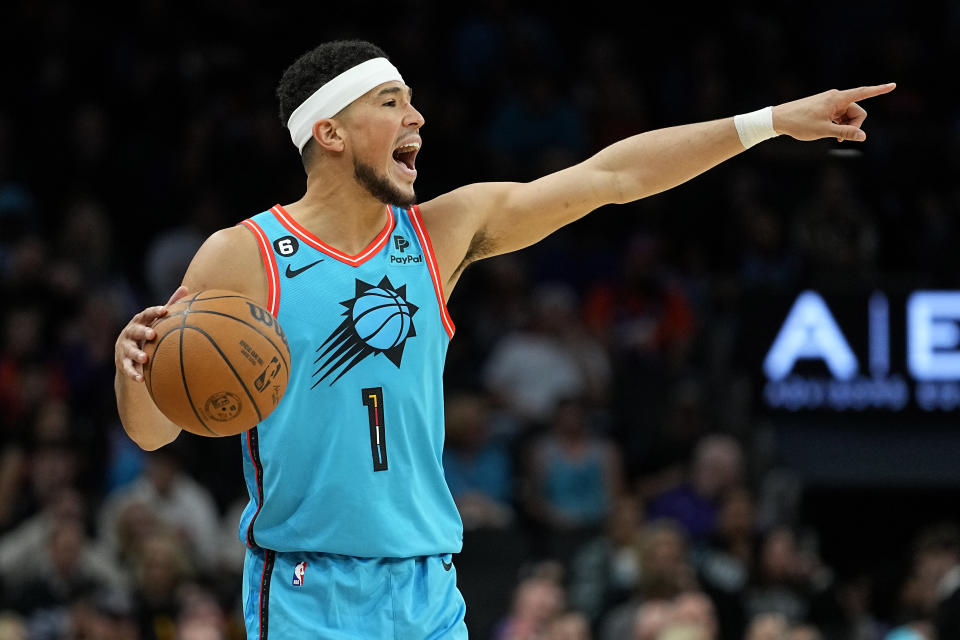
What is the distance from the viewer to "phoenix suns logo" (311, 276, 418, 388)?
14.5 feet

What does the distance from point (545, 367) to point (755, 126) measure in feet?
27.7

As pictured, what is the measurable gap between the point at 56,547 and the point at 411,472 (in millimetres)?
6632

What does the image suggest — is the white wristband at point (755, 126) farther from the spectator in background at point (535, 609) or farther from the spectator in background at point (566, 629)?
the spectator in background at point (535, 609)

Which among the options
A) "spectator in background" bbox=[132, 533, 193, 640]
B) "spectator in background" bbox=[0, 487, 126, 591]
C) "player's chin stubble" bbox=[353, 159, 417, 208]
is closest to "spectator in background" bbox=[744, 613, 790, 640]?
"spectator in background" bbox=[132, 533, 193, 640]

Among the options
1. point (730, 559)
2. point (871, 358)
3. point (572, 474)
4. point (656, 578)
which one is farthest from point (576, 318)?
point (656, 578)

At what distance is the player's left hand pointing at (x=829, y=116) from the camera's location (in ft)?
14.8

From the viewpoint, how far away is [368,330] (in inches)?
176

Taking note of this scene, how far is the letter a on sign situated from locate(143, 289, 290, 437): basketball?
28.9 feet

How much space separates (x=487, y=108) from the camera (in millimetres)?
15609

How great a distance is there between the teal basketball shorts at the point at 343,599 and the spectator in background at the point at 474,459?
23.4 ft

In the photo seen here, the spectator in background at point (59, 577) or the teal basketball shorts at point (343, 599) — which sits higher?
the teal basketball shorts at point (343, 599)

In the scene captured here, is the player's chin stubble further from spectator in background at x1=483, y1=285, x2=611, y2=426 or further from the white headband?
spectator in background at x1=483, y1=285, x2=611, y2=426

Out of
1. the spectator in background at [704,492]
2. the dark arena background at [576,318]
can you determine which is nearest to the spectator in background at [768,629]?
the dark arena background at [576,318]

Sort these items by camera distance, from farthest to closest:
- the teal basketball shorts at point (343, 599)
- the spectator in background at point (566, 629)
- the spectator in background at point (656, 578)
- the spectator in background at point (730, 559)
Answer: the spectator in background at point (730, 559)
the spectator in background at point (656, 578)
the spectator in background at point (566, 629)
the teal basketball shorts at point (343, 599)
